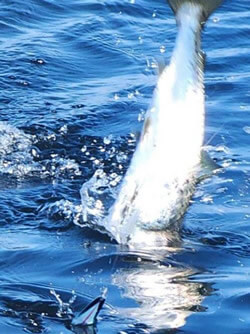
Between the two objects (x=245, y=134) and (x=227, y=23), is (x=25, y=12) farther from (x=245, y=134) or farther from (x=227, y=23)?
(x=245, y=134)

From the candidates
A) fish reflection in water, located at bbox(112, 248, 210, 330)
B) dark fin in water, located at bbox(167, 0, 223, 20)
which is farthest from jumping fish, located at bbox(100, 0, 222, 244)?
fish reflection in water, located at bbox(112, 248, 210, 330)

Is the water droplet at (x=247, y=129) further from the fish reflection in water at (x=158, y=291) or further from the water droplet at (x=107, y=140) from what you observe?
the fish reflection in water at (x=158, y=291)

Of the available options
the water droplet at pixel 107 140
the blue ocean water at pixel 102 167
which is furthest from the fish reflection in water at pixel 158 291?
the water droplet at pixel 107 140

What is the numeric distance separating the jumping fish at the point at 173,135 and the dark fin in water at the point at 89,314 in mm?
1040

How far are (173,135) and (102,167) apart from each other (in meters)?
1.74

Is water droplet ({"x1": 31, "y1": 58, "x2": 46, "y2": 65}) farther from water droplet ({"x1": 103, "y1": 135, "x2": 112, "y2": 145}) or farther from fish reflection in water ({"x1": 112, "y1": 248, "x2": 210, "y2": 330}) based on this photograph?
fish reflection in water ({"x1": 112, "y1": 248, "x2": 210, "y2": 330})

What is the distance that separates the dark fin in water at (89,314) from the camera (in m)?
5.14

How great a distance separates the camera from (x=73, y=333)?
5.23 m

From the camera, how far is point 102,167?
7.86m

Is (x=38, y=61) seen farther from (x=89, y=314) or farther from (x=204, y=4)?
(x=89, y=314)

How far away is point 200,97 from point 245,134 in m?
2.53

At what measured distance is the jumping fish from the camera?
6125mm

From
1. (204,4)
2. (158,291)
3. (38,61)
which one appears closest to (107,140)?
(38,61)

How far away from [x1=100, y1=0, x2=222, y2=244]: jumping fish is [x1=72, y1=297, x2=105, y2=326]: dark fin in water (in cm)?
104
